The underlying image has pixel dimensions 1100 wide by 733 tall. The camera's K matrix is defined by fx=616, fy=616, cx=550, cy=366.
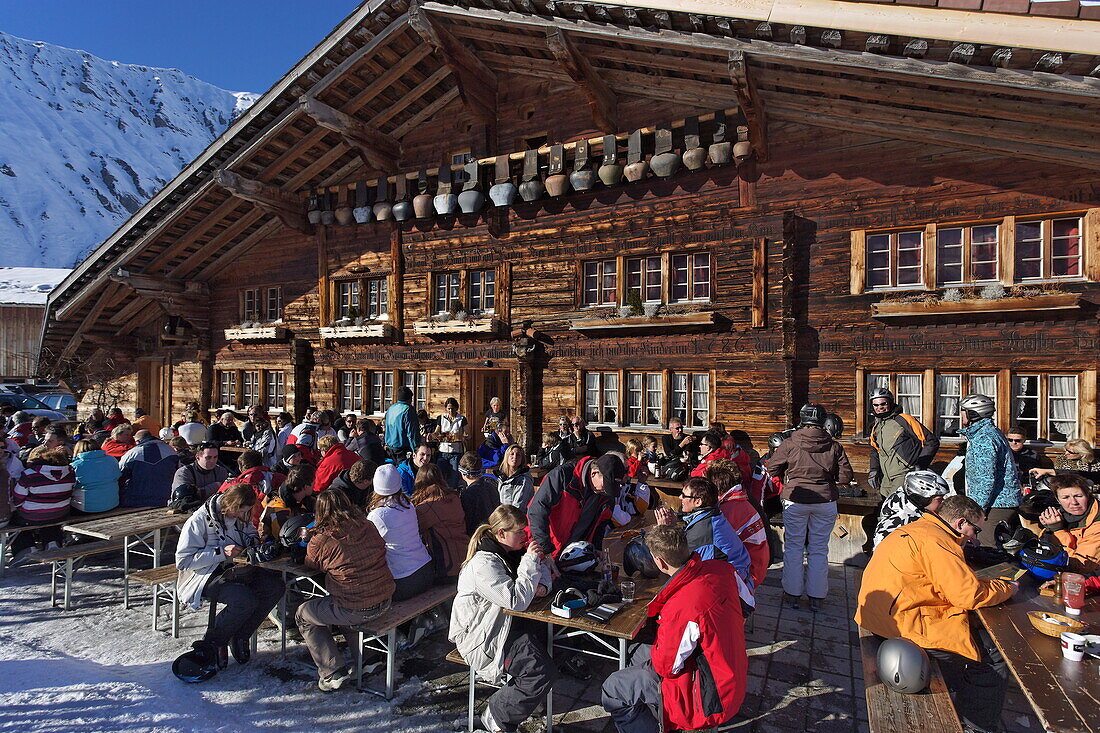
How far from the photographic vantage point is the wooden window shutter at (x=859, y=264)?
10.8m

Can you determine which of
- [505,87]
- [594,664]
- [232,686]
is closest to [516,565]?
[594,664]

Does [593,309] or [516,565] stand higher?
[593,309]

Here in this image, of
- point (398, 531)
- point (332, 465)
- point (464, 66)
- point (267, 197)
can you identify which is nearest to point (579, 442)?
point (332, 465)

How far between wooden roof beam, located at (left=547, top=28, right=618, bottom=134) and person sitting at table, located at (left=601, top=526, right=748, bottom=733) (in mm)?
9901

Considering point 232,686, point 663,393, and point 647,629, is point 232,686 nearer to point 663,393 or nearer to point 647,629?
point 647,629

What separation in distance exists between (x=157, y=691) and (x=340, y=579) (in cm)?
177

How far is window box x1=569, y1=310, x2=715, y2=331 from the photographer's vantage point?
38.4ft

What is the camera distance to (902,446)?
742cm

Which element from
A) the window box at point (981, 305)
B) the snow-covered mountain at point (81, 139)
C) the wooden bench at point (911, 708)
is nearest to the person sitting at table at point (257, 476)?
the wooden bench at point (911, 708)

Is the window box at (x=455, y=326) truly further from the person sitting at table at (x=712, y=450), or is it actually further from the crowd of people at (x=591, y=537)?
the person sitting at table at (x=712, y=450)

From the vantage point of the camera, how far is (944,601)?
4.19 m

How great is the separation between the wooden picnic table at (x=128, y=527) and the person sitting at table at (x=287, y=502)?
135 centimetres

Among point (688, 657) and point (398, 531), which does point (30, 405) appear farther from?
point (688, 657)

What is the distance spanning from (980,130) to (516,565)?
960cm
